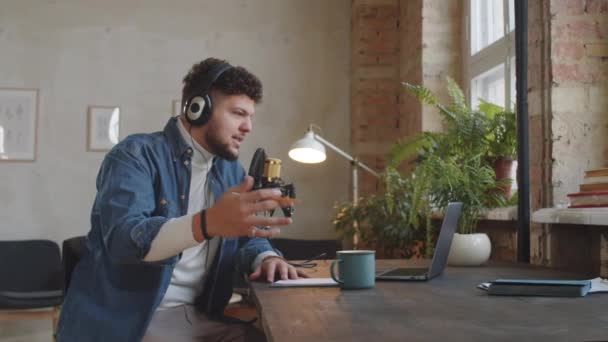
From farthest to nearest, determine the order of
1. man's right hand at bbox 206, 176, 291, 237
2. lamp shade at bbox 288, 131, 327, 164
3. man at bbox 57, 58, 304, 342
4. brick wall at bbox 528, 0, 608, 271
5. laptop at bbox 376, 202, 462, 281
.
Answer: lamp shade at bbox 288, 131, 327, 164, brick wall at bbox 528, 0, 608, 271, laptop at bbox 376, 202, 462, 281, man at bbox 57, 58, 304, 342, man's right hand at bbox 206, 176, 291, 237

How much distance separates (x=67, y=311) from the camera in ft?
5.74

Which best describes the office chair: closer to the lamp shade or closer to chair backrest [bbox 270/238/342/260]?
chair backrest [bbox 270/238/342/260]

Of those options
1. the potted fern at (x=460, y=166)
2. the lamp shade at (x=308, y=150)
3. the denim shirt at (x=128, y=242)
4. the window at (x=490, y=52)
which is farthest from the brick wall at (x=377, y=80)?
the denim shirt at (x=128, y=242)

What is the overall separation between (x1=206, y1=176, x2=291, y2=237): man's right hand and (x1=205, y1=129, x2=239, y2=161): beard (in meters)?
Answer: 0.65

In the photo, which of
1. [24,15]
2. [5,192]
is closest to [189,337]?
[5,192]

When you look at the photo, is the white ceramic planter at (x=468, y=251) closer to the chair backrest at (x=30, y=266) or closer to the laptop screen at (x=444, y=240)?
the laptop screen at (x=444, y=240)

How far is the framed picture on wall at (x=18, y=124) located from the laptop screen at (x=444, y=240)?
376 cm

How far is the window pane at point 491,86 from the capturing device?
11.5 ft

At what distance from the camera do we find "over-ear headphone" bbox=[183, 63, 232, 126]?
192 cm

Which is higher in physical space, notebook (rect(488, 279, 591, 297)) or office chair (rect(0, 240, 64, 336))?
notebook (rect(488, 279, 591, 297))

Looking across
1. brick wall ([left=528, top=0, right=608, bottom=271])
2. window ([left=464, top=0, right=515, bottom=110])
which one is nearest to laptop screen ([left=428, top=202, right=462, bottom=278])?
brick wall ([left=528, top=0, right=608, bottom=271])

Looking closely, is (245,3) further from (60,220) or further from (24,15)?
(60,220)

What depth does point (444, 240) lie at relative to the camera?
1718 millimetres

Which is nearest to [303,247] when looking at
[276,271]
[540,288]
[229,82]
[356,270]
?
[229,82]
